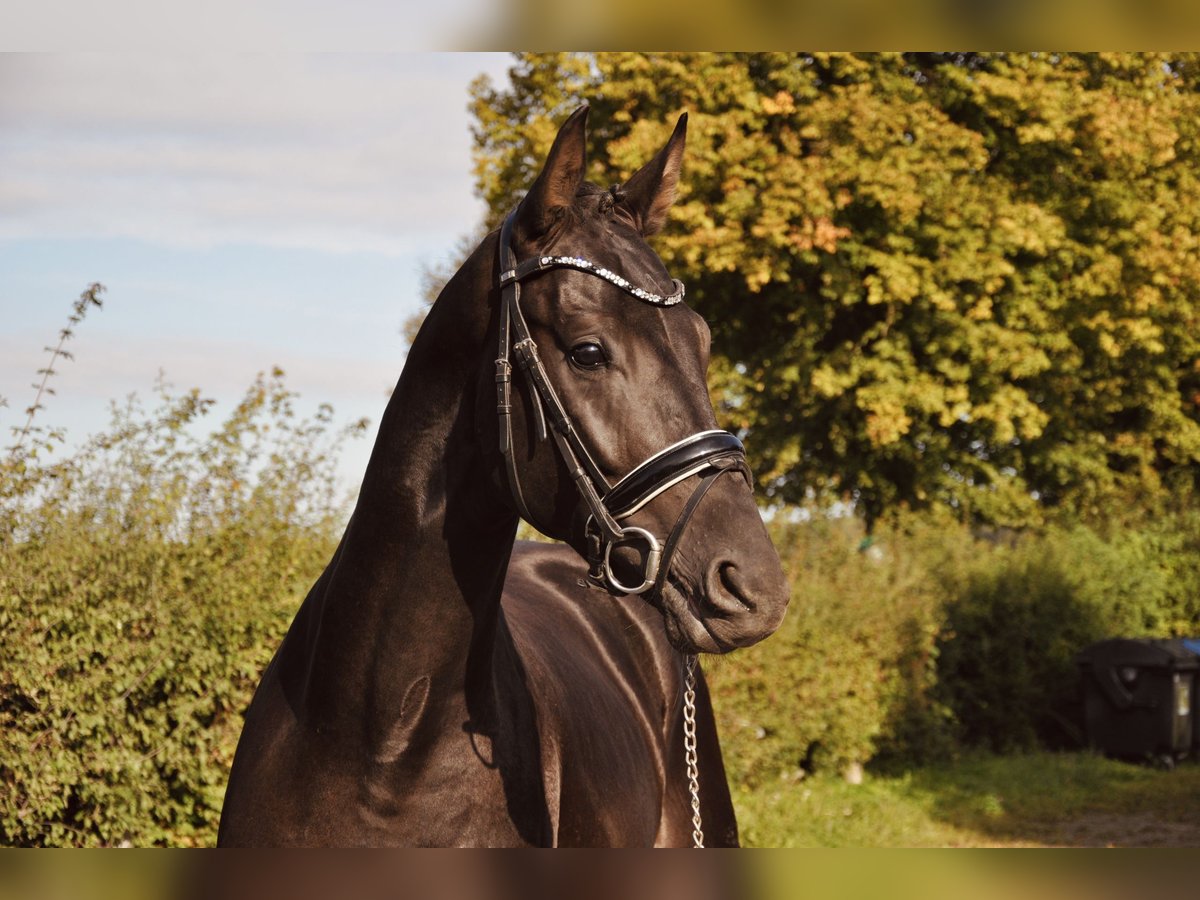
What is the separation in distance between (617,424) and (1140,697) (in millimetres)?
14828

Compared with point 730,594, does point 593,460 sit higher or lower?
higher

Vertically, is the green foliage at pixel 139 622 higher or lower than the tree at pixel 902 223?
lower

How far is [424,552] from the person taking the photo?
272 centimetres

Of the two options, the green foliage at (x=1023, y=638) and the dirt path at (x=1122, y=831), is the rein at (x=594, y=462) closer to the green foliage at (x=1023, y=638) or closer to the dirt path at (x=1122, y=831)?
the dirt path at (x=1122, y=831)

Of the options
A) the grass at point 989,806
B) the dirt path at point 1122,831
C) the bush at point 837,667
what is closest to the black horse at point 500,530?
the grass at point 989,806

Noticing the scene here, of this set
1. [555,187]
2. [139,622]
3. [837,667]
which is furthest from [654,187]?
[837,667]

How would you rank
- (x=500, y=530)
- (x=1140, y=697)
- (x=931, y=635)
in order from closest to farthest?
(x=500, y=530) → (x=931, y=635) → (x=1140, y=697)

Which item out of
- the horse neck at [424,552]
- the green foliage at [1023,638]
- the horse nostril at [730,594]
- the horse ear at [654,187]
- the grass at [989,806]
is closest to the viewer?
the horse nostril at [730,594]

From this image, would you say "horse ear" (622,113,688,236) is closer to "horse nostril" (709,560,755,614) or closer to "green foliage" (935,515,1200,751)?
"horse nostril" (709,560,755,614)

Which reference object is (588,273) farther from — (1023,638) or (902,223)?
(1023,638)

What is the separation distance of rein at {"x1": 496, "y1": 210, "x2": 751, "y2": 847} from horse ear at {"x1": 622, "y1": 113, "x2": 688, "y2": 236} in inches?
11.9

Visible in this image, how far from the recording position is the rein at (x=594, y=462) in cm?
239

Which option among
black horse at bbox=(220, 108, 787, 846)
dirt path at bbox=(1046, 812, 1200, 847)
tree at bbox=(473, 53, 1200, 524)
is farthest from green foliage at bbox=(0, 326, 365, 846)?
tree at bbox=(473, 53, 1200, 524)

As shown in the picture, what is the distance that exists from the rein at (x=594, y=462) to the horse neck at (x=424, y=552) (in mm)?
123
